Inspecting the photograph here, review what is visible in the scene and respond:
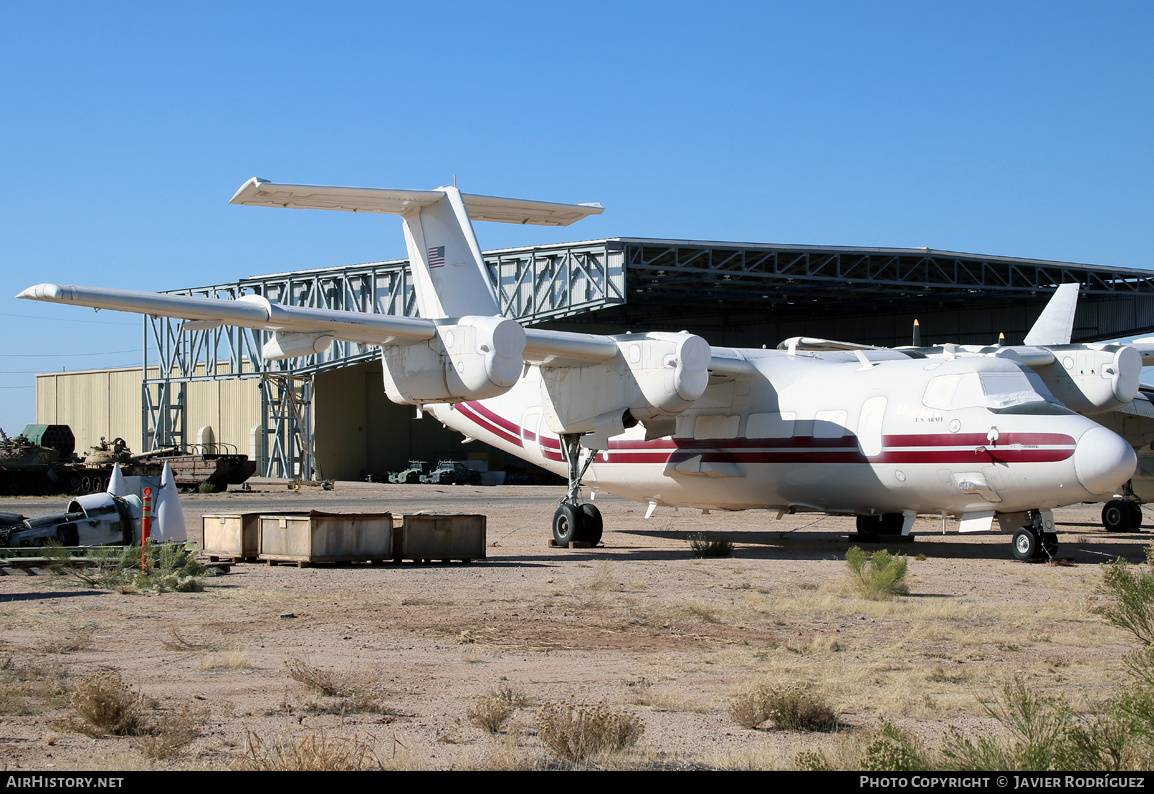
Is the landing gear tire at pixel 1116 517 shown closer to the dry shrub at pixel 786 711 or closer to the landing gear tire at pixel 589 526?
the landing gear tire at pixel 589 526

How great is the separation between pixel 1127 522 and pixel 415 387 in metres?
16.5

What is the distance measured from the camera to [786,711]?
21.6 feet

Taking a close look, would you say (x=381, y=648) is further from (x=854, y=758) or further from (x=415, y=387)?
(x=415, y=387)

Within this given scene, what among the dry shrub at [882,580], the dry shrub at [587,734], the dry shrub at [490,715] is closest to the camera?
the dry shrub at [587,734]

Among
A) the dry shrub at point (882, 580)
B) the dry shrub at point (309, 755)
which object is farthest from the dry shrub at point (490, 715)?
the dry shrub at point (882, 580)

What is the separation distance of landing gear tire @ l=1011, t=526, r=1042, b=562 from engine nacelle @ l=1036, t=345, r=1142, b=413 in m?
3.82

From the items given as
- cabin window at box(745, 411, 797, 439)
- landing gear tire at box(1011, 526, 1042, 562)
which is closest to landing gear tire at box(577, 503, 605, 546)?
cabin window at box(745, 411, 797, 439)

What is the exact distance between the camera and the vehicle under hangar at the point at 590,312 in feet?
142

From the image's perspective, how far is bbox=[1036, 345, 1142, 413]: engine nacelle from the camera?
61.6ft

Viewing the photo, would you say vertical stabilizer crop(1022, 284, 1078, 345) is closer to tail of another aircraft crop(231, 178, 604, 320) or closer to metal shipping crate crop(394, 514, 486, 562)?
tail of another aircraft crop(231, 178, 604, 320)

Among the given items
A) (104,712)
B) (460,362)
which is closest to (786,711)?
(104,712)

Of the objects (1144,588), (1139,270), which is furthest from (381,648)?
(1139,270)

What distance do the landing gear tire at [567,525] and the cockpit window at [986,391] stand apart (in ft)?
20.4

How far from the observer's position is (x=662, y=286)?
45.3 metres
